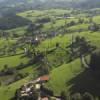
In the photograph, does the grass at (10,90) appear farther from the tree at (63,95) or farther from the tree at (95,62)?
the tree at (95,62)

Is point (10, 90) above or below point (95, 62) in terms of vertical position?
below

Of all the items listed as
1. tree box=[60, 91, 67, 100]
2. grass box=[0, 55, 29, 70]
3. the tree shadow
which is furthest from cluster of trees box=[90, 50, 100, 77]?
grass box=[0, 55, 29, 70]

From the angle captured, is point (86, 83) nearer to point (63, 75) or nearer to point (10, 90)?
point (63, 75)

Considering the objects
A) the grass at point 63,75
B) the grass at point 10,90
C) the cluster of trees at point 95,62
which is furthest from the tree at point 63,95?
the cluster of trees at point 95,62

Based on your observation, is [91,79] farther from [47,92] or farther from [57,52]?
[57,52]

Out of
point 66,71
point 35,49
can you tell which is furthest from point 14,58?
point 66,71

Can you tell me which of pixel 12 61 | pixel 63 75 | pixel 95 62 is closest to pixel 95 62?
pixel 95 62

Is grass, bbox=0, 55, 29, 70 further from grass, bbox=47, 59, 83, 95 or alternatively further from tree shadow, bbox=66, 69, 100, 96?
tree shadow, bbox=66, 69, 100, 96

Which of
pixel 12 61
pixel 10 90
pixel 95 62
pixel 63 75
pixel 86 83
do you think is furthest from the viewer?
pixel 12 61
